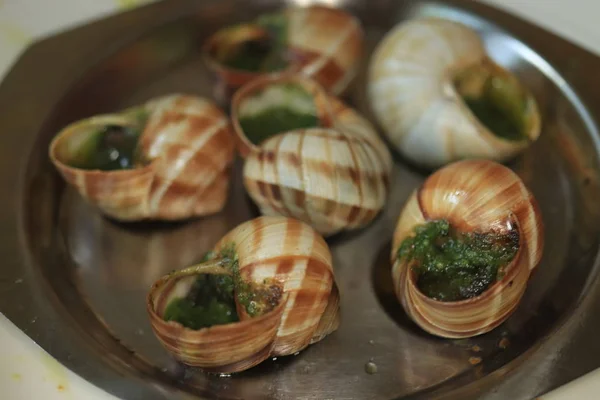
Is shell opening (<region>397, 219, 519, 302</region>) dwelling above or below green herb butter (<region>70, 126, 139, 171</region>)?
below

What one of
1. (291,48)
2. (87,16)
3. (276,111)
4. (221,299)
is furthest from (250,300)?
(87,16)

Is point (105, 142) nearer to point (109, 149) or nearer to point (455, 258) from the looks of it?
point (109, 149)

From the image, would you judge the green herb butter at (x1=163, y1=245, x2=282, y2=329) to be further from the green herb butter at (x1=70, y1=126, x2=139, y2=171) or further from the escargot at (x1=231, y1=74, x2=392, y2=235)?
the green herb butter at (x1=70, y1=126, x2=139, y2=171)

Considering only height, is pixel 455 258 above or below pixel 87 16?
below

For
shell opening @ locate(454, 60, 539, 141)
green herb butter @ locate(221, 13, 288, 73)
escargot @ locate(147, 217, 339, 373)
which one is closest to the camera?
escargot @ locate(147, 217, 339, 373)

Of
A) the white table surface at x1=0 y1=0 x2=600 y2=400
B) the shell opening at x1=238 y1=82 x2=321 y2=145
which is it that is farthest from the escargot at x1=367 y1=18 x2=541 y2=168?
the white table surface at x1=0 y1=0 x2=600 y2=400

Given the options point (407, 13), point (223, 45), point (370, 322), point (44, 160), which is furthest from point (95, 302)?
point (407, 13)

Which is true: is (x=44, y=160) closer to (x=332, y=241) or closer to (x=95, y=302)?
(x=95, y=302)
